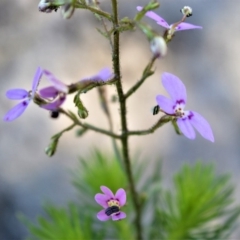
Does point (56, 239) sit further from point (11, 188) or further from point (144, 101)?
point (144, 101)

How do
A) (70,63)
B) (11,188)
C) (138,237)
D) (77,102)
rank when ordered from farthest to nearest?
(70,63) < (11,188) < (138,237) < (77,102)

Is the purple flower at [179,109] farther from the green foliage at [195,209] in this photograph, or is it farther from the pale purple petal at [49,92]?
the green foliage at [195,209]

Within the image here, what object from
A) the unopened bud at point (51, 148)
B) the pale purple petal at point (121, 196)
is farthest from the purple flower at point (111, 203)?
the unopened bud at point (51, 148)

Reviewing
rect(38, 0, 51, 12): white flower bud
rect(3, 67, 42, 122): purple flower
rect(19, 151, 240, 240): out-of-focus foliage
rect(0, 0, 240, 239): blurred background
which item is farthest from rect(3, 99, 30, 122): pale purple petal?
rect(0, 0, 240, 239): blurred background

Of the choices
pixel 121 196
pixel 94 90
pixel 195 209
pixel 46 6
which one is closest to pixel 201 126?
pixel 121 196

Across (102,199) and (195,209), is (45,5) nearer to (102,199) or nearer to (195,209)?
(102,199)

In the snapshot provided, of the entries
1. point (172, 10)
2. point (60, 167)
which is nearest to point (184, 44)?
point (172, 10)
